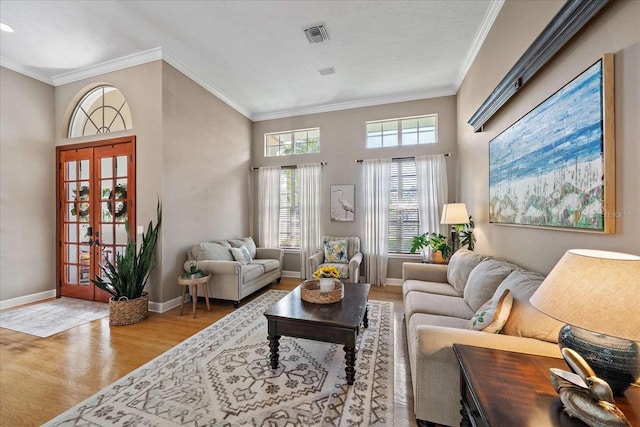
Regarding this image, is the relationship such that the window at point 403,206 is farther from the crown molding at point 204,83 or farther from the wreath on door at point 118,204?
the wreath on door at point 118,204

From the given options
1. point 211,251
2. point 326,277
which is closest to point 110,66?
point 211,251

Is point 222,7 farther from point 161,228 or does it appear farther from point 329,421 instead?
point 329,421

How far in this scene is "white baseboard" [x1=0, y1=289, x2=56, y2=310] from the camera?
3478 millimetres

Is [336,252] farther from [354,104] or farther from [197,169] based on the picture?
[354,104]

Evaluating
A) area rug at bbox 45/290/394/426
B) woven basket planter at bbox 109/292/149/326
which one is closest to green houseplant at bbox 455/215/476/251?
area rug at bbox 45/290/394/426

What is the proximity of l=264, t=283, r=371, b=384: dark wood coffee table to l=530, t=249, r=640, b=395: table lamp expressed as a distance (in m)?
1.23

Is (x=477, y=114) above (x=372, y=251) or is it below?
above

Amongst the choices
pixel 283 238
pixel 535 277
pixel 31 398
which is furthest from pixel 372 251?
pixel 31 398

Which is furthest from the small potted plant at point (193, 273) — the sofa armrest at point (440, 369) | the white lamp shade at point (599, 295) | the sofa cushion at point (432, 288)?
the white lamp shade at point (599, 295)

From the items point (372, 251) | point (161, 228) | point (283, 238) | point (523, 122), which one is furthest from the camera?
point (283, 238)

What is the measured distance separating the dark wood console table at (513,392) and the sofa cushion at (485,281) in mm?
877

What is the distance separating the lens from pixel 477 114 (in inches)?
115

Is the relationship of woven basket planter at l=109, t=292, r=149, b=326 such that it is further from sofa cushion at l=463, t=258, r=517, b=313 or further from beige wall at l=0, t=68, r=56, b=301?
sofa cushion at l=463, t=258, r=517, b=313

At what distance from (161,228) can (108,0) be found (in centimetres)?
248
